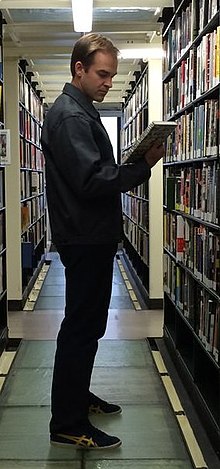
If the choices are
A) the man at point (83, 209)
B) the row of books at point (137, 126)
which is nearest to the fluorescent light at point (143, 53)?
the row of books at point (137, 126)

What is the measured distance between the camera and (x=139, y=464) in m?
2.62

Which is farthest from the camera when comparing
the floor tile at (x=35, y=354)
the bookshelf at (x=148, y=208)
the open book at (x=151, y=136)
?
the bookshelf at (x=148, y=208)

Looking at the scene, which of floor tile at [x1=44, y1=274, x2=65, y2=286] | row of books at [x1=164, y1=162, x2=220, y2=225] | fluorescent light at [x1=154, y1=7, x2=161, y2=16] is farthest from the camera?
floor tile at [x1=44, y1=274, x2=65, y2=286]

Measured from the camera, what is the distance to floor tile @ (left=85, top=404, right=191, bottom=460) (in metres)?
2.71

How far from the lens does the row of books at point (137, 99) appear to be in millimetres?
6289

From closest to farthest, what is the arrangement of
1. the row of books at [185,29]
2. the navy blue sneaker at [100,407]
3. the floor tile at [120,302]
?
the row of books at [185,29], the navy blue sneaker at [100,407], the floor tile at [120,302]

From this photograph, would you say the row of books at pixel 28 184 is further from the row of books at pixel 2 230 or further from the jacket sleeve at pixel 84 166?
the jacket sleeve at pixel 84 166

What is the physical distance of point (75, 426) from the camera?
270 centimetres

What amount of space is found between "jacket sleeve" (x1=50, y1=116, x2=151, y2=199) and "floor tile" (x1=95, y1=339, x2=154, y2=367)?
5.80 ft

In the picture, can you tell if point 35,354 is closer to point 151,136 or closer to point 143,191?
point 151,136

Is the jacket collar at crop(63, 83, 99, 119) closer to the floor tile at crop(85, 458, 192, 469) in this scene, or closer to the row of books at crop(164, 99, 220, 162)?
the row of books at crop(164, 99, 220, 162)

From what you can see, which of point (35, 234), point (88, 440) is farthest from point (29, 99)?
point (88, 440)

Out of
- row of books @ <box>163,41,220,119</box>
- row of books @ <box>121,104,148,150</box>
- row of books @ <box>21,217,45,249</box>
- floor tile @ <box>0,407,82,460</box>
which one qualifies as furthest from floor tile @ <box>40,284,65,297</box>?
floor tile @ <box>0,407,82,460</box>

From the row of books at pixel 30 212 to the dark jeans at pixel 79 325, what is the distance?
3587mm
